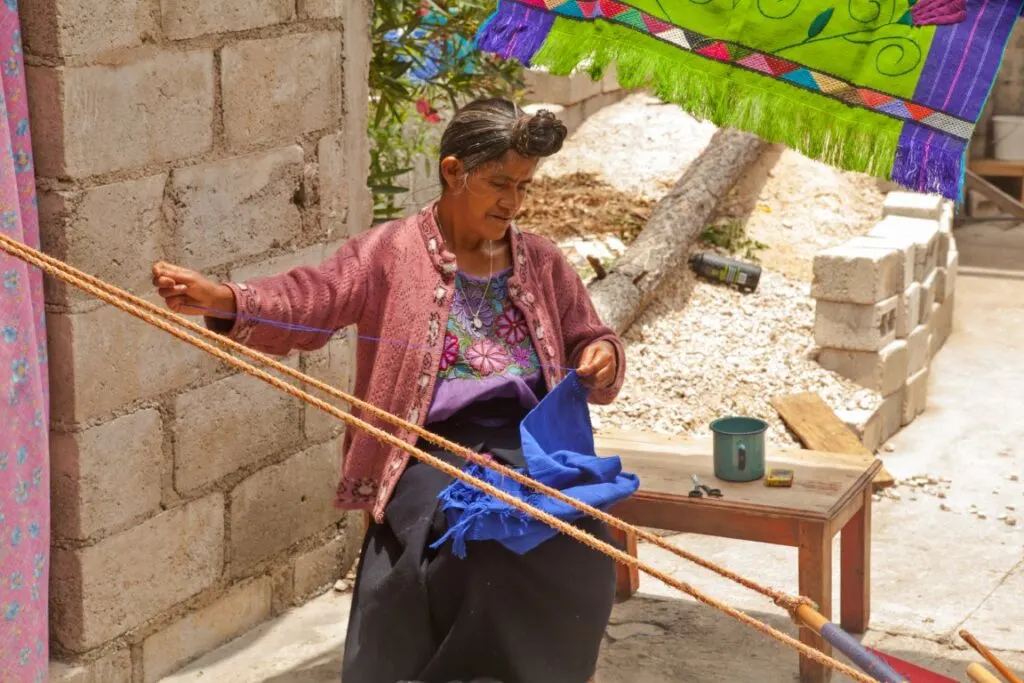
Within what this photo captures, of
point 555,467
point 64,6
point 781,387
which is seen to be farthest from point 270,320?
point 781,387

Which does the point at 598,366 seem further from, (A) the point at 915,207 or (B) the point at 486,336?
(A) the point at 915,207

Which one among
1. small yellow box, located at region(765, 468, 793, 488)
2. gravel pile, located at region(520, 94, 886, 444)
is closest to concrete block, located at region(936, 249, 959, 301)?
gravel pile, located at region(520, 94, 886, 444)

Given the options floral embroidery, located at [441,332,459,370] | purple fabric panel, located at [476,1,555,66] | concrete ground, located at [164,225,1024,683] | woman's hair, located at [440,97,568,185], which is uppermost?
purple fabric panel, located at [476,1,555,66]

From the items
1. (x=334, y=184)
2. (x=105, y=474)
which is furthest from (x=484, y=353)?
(x=334, y=184)

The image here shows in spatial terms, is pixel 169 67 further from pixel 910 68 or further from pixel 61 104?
pixel 910 68

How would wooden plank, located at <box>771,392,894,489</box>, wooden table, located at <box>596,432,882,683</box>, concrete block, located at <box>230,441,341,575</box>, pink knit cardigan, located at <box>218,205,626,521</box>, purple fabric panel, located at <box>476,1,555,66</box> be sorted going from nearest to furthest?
pink knit cardigan, located at <box>218,205,626,521</box>
purple fabric panel, located at <box>476,1,555,66</box>
wooden table, located at <box>596,432,882,683</box>
concrete block, located at <box>230,441,341,575</box>
wooden plank, located at <box>771,392,894,489</box>

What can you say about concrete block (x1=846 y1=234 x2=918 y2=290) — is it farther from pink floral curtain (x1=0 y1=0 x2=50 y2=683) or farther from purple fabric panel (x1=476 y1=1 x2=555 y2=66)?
pink floral curtain (x1=0 y1=0 x2=50 y2=683)

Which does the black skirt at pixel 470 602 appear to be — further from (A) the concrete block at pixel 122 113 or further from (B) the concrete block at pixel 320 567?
(B) the concrete block at pixel 320 567

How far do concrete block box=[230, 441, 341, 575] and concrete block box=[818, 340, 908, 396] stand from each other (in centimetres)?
304

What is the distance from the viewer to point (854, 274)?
23.4 feet

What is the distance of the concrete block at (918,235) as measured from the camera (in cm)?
766

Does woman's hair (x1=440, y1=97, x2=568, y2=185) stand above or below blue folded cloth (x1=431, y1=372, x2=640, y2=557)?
above

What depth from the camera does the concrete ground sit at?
4.89 metres

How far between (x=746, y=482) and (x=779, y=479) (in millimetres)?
108
